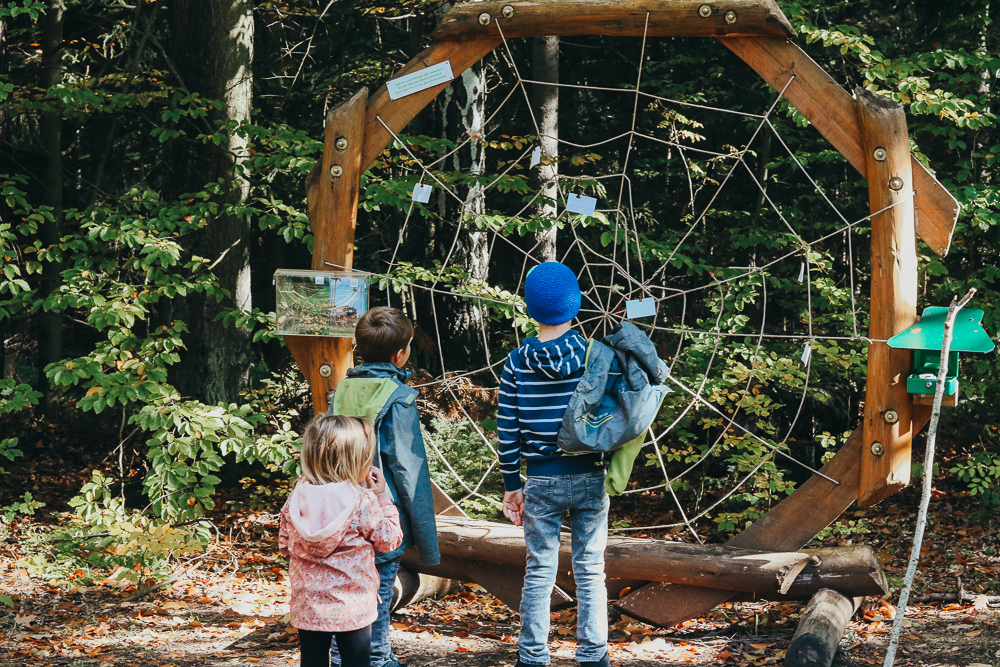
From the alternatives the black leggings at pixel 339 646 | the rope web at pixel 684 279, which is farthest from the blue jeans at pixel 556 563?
the rope web at pixel 684 279

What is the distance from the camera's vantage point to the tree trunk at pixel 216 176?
6000 millimetres

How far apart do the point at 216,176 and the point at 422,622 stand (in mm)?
3473

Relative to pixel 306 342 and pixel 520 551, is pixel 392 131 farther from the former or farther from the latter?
pixel 520 551

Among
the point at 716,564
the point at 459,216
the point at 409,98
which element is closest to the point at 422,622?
the point at 716,564

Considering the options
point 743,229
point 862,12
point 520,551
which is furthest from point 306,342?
point 862,12

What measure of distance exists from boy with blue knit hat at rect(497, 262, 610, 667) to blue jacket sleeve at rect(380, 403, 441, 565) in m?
0.27

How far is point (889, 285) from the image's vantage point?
342 centimetres

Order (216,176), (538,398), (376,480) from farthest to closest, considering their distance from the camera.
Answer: (216,176) → (538,398) → (376,480)

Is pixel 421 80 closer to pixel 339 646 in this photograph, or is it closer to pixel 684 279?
pixel 339 646

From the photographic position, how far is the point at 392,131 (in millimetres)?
3902

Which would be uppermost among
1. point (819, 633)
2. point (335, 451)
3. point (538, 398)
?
point (538, 398)

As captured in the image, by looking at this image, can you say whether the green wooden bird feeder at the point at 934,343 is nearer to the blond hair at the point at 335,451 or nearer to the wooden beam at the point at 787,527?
the wooden beam at the point at 787,527

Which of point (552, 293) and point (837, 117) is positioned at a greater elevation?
point (837, 117)

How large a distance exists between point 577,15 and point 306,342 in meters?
1.83
